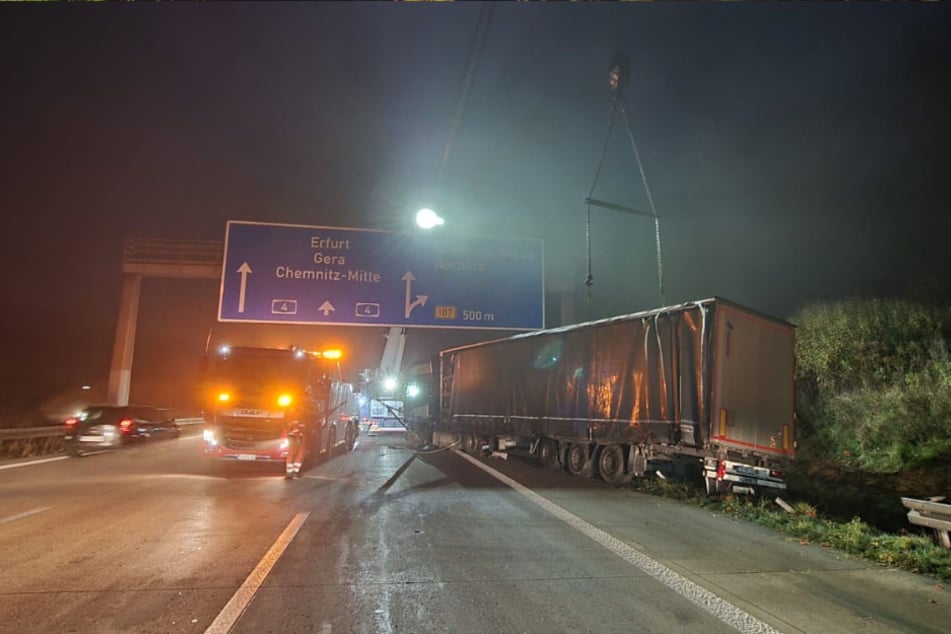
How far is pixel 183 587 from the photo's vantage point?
16.1 ft

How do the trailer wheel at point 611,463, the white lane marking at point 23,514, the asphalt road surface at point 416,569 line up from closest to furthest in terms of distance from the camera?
the asphalt road surface at point 416,569
the white lane marking at point 23,514
the trailer wheel at point 611,463

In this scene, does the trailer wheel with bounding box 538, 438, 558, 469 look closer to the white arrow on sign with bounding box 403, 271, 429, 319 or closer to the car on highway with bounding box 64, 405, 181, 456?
the white arrow on sign with bounding box 403, 271, 429, 319

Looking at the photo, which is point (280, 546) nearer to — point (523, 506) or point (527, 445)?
point (523, 506)

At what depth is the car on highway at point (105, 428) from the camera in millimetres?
15914

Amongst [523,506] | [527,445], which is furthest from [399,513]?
[527,445]

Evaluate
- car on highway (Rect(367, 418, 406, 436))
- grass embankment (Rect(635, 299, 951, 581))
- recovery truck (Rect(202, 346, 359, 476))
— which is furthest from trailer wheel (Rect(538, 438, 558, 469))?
car on highway (Rect(367, 418, 406, 436))

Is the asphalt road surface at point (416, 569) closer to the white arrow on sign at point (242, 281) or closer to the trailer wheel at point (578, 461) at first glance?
the trailer wheel at point (578, 461)

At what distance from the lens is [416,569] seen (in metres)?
5.52

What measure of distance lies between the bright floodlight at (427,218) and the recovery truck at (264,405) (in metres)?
4.23

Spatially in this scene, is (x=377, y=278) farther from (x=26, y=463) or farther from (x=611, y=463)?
(x=26, y=463)

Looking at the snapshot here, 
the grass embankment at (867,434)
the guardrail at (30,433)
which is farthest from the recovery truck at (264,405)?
the grass embankment at (867,434)

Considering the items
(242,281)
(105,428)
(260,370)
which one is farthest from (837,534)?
(105,428)

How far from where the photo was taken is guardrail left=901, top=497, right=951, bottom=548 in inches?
257

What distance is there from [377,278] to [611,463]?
755 cm
